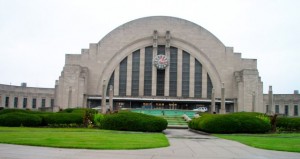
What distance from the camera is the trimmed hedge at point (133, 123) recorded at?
25.7 meters

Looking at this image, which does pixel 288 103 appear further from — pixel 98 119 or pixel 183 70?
pixel 98 119

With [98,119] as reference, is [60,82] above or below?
above

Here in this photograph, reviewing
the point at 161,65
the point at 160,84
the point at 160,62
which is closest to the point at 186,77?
the point at 160,84

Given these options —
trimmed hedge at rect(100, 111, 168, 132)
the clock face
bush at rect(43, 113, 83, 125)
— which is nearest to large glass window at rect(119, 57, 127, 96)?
the clock face

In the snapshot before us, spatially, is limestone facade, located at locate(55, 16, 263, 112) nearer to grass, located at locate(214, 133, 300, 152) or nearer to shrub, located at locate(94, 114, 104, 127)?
shrub, located at locate(94, 114, 104, 127)

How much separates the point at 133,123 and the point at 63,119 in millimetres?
6597

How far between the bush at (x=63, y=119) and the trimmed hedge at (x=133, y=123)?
345 centimetres

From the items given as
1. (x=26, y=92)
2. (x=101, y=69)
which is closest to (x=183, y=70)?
(x=101, y=69)

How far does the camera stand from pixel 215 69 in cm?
6612

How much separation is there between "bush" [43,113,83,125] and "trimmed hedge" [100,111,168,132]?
3.45m

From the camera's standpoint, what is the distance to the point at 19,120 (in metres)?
27.5

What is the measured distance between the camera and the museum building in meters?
65.1

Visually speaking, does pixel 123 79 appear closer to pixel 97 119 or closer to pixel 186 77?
pixel 186 77

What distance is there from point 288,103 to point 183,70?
23.2m
